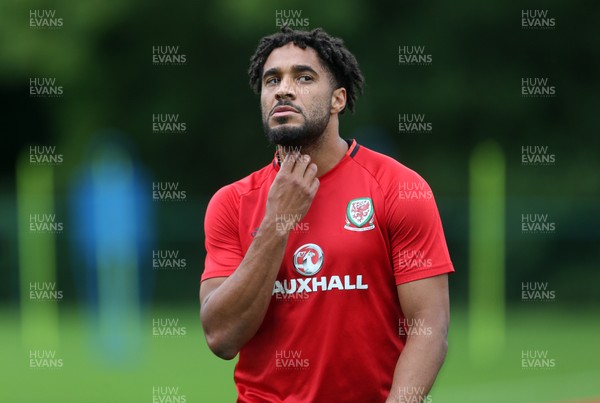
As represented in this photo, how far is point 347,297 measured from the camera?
399 cm

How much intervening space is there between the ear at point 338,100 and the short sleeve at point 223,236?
512 mm

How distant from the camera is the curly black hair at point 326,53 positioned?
168 inches

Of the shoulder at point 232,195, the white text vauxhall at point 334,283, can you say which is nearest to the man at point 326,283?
the white text vauxhall at point 334,283

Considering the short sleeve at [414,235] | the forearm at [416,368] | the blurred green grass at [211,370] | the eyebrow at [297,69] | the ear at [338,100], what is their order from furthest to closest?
1. the blurred green grass at [211,370]
2. the ear at [338,100]
3. the eyebrow at [297,69]
4. the short sleeve at [414,235]
5. the forearm at [416,368]

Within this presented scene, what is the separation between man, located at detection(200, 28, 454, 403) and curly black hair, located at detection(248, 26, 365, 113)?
12cm

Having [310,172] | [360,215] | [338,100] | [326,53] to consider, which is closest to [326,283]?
[360,215]

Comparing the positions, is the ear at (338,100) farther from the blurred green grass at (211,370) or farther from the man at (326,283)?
the blurred green grass at (211,370)

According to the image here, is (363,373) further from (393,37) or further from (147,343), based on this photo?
(393,37)

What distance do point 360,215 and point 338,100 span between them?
0.55 metres

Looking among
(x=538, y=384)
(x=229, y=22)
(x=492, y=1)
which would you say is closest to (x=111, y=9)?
(x=229, y=22)

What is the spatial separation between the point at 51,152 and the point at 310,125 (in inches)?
585

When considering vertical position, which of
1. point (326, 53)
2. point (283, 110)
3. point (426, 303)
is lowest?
point (426, 303)

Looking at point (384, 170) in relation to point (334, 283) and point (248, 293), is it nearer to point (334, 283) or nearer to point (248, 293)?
point (334, 283)

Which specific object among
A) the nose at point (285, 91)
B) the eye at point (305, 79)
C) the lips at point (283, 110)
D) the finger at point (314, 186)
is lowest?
the finger at point (314, 186)
